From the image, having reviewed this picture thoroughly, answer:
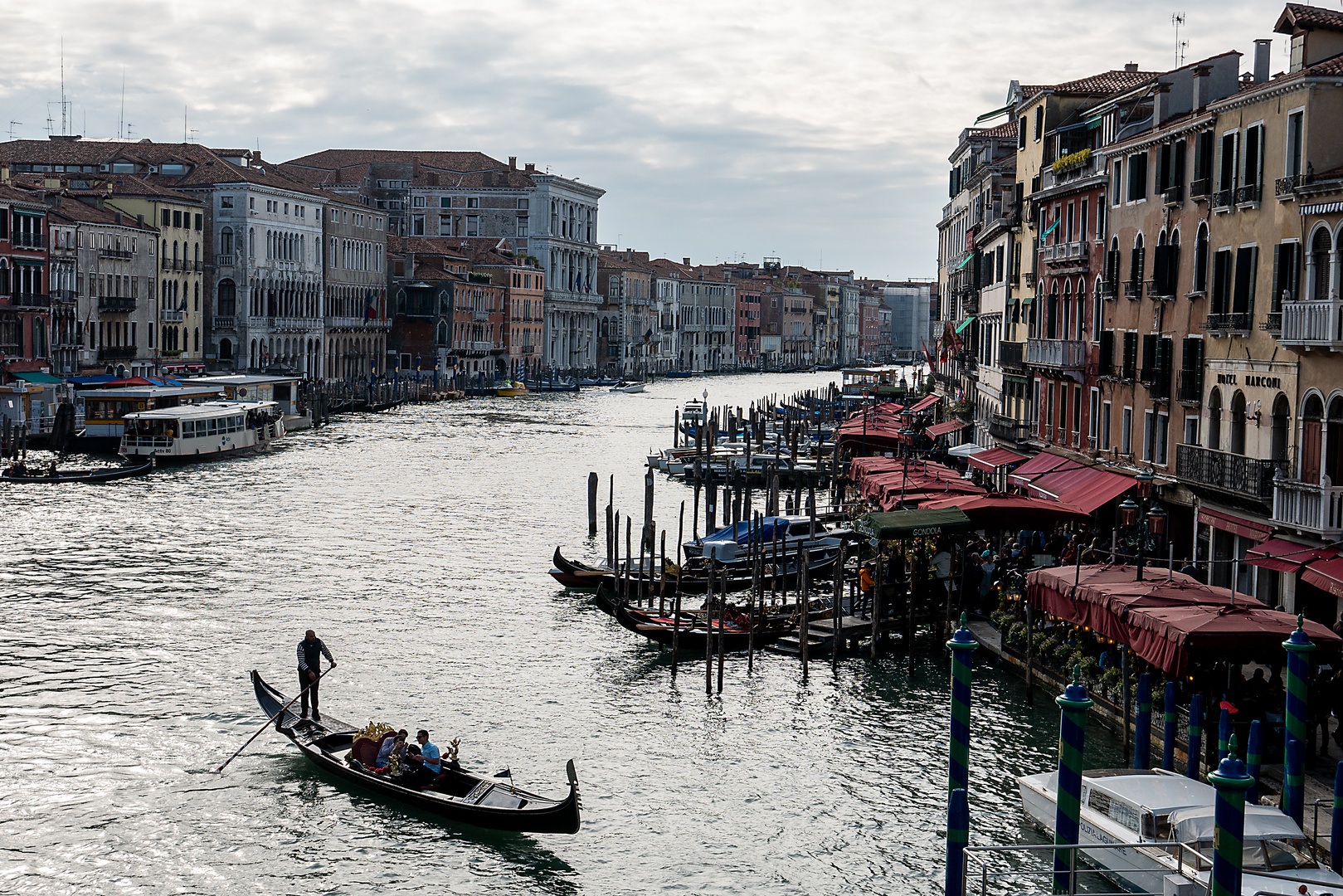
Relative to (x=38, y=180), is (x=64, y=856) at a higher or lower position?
lower

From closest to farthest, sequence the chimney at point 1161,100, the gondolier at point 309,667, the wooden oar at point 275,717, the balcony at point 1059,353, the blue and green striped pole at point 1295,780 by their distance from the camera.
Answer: the blue and green striped pole at point 1295,780
the wooden oar at point 275,717
the gondolier at point 309,667
the chimney at point 1161,100
the balcony at point 1059,353

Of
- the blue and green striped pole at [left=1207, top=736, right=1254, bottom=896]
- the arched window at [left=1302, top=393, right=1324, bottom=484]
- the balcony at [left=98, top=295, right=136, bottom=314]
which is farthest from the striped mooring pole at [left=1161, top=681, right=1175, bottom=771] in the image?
the balcony at [left=98, top=295, right=136, bottom=314]

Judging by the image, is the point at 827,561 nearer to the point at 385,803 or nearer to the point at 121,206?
the point at 385,803

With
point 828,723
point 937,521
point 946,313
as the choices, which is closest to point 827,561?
point 937,521

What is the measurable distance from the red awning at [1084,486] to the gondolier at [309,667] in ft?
38.4

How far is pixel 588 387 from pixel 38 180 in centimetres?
4660

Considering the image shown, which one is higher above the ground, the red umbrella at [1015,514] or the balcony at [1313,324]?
the balcony at [1313,324]

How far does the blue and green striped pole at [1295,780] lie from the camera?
12617 mm

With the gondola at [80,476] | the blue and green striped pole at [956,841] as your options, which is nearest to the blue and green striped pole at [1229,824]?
the blue and green striped pole at [956,841]

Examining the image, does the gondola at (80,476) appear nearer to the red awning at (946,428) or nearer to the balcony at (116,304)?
the balcony at (116,304)

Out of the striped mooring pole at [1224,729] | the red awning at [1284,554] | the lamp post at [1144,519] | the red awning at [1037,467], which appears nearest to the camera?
the striped mooring pole at [1224,729]

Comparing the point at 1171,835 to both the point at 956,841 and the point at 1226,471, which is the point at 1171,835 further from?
the point at 1226,471

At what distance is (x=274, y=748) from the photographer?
1725 centimetres

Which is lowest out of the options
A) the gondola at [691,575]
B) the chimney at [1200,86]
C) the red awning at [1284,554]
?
the gondola at [691,575]
